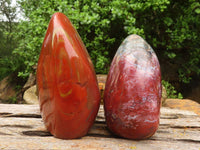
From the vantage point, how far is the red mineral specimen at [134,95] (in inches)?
35.7

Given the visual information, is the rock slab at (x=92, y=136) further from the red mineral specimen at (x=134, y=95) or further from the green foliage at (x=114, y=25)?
the green foliage at (x=114, y=25)

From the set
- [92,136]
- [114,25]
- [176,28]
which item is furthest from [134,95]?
[176,28]

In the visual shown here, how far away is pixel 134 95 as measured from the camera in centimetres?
91

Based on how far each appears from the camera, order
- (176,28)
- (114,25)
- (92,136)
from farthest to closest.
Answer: (176,28), (114,25), (92,136)

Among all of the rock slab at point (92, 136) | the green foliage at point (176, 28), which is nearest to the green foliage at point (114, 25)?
the green foliage at point (176, 28)

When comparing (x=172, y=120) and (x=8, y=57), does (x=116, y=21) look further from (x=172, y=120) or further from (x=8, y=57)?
(x=8, y=57)

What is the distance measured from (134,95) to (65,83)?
1.10 ft

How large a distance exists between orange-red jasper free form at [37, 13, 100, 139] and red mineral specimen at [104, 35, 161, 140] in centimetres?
12

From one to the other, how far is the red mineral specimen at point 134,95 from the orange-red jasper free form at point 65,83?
0.12 m

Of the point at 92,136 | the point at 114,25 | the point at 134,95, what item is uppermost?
the point at 114,25

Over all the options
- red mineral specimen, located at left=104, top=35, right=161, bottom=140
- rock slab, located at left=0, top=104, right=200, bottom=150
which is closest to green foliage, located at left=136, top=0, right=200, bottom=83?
rock slab, located at left=0, top=104, right=200, bottom=150

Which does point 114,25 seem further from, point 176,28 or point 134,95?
point 134,95

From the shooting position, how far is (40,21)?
2.36 m

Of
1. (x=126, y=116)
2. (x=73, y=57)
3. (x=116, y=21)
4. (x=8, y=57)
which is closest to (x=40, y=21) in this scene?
(x=116, y=21)
